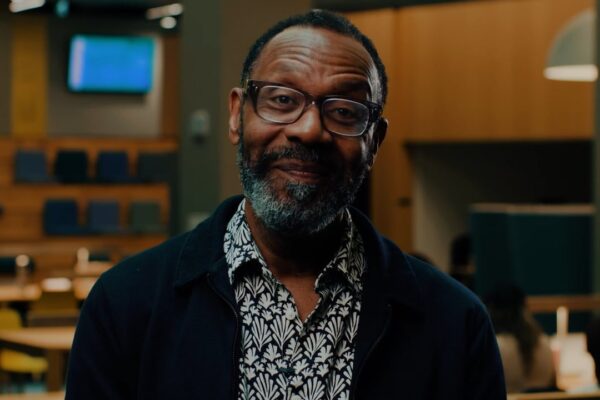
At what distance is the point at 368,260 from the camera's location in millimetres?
1714

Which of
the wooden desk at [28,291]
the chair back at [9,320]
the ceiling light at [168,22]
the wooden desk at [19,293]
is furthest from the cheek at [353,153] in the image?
the ceiling light at [168,22]

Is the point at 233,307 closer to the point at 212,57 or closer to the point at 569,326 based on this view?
the point at 212,57

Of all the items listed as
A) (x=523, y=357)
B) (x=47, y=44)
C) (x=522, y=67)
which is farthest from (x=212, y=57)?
(x=47, y=44)

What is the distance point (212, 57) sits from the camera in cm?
728

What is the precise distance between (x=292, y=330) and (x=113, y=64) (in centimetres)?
1676

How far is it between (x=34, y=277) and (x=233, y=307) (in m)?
14.2

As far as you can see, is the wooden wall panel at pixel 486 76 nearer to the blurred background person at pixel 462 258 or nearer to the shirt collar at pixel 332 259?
the blurred background person at pixel 462 258

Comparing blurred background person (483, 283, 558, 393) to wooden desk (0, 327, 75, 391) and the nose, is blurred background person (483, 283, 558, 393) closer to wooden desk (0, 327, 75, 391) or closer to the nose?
wooden desk (0, 327, 75, 391)

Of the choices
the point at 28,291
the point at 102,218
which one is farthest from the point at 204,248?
the point at 102,218

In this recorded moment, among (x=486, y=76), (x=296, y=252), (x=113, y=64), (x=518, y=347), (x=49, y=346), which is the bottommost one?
(x=49, y=346)

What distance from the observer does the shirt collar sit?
1666mm

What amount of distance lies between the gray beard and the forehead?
0.10m

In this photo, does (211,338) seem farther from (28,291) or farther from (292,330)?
(28,291)

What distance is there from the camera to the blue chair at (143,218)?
54.2 ft
